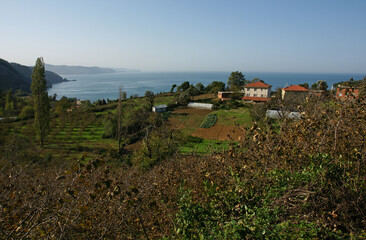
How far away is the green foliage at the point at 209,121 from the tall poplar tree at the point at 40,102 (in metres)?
21.2

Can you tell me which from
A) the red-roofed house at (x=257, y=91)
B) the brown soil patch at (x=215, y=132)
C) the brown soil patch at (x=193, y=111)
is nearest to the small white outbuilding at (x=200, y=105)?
the brown soil patch at (x=193, y=111)

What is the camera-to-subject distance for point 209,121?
3597 cm

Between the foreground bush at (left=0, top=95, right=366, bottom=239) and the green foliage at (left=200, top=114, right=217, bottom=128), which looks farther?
the green foliage at (left=200, top=114, right=217, bottom=128)

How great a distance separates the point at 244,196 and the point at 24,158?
21.7m

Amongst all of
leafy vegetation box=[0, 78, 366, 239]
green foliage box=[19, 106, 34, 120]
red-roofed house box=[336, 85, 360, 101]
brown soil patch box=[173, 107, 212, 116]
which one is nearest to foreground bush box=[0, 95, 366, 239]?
leafy vegetation box=[0, 78, 366, 239]

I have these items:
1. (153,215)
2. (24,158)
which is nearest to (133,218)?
(153,215)

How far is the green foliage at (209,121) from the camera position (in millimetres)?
34719

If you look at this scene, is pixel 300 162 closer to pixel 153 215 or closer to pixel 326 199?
pixel 326 199

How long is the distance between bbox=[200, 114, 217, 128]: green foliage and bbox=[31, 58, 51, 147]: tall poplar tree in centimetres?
2121

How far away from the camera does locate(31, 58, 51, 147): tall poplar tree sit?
2611 centimetres

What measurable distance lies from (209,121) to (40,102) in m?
23.5

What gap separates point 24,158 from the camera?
63.2 feet

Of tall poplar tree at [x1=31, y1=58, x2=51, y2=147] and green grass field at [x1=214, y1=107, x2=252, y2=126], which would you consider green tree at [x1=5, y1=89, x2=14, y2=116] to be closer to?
tall poplar tree at [x1=31, y1=58, x2=51, y2=147]

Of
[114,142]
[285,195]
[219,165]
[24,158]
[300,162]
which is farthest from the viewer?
[114,142]
